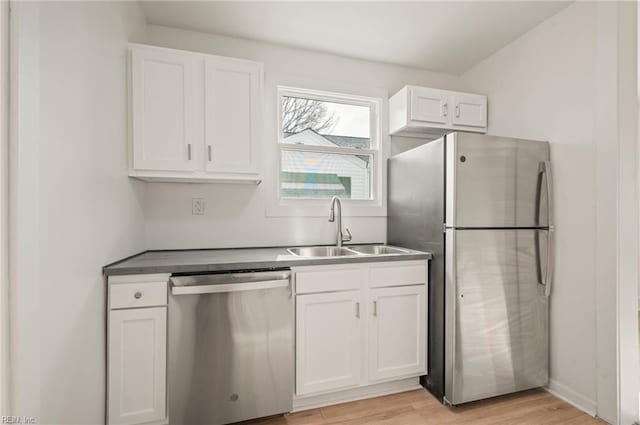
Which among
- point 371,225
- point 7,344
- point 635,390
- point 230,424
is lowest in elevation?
point 230,424

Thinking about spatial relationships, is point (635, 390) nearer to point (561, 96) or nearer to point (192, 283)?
point (561, 96)

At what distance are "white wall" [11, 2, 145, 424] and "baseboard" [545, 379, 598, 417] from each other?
9.09 ft

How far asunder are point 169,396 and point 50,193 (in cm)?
119

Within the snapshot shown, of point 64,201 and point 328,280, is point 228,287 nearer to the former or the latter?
point 328,280

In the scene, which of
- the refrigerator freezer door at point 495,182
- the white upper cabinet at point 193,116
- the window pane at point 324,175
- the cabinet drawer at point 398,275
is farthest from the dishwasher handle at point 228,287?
the refrigerator freezer door at point 495,182

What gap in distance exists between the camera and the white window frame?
2557 millimetres

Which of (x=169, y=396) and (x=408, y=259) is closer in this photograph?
(x=169, y=396)

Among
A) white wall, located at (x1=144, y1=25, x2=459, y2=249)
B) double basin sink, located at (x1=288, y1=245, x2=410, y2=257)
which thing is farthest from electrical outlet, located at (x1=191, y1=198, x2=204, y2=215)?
double basin sink, located at (x1=288, y1=245, x2=410, y2=257)

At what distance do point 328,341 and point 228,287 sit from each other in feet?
2.42

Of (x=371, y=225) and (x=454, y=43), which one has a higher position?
(x=454, y=43)

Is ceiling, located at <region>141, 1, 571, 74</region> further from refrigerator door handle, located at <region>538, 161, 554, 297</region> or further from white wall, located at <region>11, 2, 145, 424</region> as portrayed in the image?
refrigerator door handle, located at <region>538, 161, 554, 297</region>

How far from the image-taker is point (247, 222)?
2.47m

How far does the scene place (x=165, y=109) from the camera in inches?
77.3

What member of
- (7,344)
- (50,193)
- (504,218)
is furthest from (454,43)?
(7,344)
